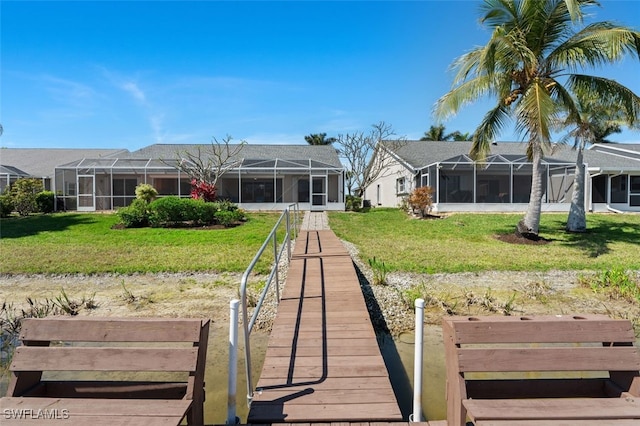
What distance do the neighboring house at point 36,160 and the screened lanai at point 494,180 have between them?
77.4 ft

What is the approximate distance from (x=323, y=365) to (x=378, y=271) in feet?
16.6

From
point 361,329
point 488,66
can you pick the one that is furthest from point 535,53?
point 361,329

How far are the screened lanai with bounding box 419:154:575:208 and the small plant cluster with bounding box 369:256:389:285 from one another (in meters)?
12.8

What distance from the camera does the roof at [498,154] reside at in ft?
72.2

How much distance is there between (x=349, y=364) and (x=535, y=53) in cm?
1170

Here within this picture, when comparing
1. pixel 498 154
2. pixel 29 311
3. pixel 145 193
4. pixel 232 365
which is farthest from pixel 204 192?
pixel 498 154

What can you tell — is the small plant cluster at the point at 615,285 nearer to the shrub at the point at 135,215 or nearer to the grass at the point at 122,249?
the grass at the point at 122,249

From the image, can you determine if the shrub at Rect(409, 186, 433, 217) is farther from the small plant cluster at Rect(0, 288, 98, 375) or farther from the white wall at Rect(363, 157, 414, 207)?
the small plant cluster at Rect(0, 288, 98, 375)

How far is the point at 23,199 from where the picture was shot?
1841 cm

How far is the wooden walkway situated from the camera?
9.36 ft

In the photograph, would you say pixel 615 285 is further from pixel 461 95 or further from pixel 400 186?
pixel 400 186

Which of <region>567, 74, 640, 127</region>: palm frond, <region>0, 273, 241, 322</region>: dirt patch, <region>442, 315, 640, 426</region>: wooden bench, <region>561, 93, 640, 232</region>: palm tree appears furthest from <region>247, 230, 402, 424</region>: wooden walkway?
<region>561, 93, 640, 232</region>: palm tree

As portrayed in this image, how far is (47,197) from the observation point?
831 inches

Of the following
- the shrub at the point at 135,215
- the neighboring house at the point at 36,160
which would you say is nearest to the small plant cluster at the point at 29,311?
the shrub at the point at 135,215
